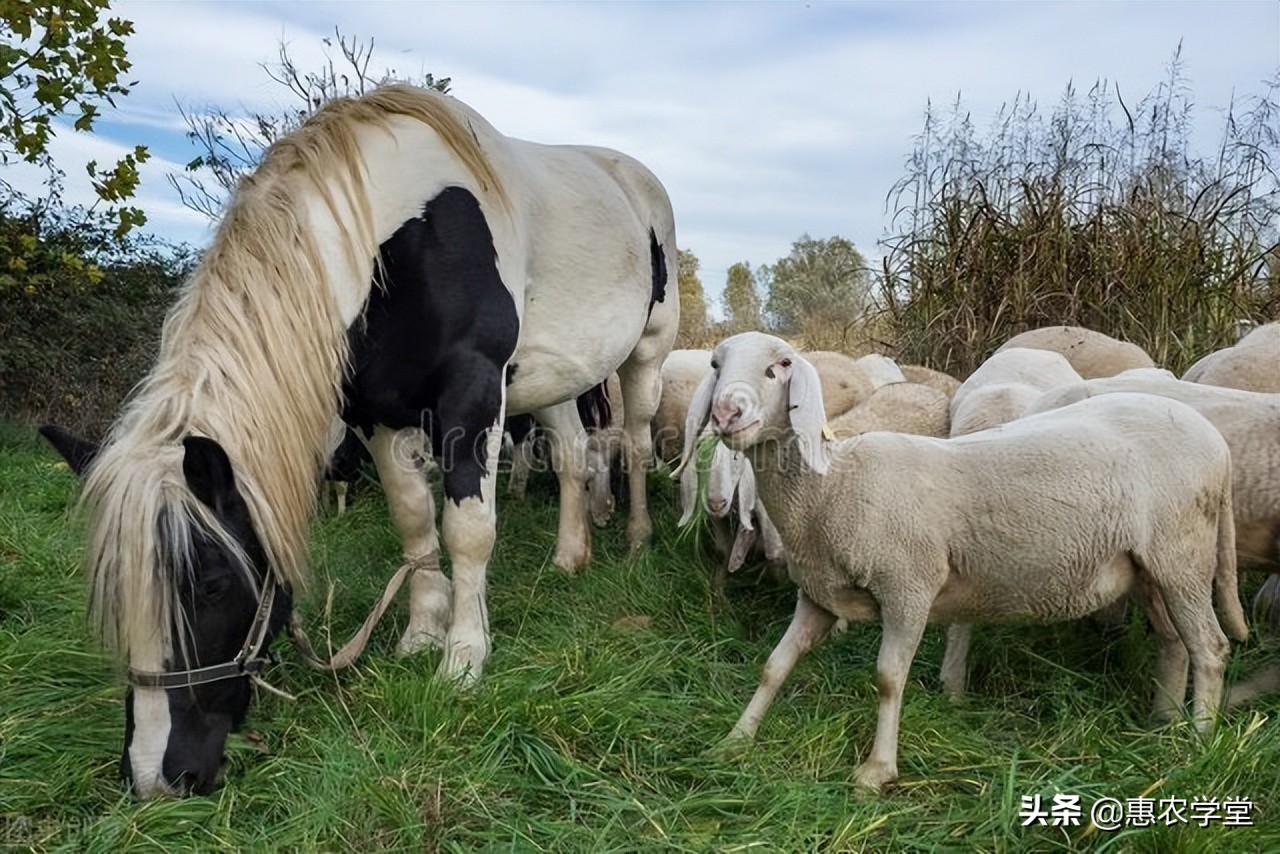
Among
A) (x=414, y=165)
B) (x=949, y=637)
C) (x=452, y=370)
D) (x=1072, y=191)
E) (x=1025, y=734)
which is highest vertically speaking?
(x=1072, y=191)

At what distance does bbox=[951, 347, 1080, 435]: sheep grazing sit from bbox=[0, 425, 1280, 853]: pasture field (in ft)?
3.12

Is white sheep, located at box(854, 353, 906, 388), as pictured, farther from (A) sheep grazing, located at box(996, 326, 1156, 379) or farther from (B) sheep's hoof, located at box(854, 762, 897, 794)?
(B) sheep's hoof, located at box(854, 762, 897, 794)

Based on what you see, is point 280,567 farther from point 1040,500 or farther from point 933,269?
point 933,269

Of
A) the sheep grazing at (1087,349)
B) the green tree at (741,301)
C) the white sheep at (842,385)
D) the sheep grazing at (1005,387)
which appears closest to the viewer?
the sheep grazing at (1005,387)

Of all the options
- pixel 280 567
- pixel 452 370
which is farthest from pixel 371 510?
pixel 280 567

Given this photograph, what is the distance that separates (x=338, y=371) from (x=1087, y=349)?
4680 millimetres

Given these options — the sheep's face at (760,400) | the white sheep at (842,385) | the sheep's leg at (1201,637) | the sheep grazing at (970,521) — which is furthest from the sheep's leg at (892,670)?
the white sheep at (842,385)

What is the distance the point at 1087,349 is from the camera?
570 cm

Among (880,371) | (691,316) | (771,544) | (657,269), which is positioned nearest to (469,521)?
(771,544)

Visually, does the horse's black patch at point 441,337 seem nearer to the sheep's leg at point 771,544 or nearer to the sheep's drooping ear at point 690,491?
the sheep's leg at point 771,544

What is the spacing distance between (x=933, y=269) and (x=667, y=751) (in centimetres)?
537

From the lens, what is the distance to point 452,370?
3.25m

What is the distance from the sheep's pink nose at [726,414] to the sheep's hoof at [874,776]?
1.08m

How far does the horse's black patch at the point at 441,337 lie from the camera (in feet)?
10.5
